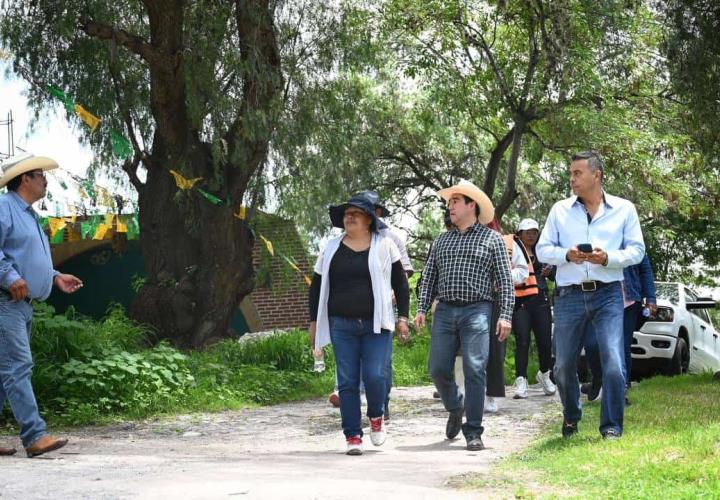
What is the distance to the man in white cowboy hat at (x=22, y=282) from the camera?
25.4 feet

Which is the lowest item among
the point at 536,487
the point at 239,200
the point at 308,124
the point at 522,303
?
the point at 536,487

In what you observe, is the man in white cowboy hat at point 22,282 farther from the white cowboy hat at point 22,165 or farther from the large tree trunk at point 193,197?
the large tree trunk at point 193,197

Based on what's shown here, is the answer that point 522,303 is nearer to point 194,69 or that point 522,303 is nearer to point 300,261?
point 194,69

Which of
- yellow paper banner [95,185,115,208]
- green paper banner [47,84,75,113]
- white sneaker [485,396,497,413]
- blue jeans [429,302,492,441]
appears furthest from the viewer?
yellow paper banner [95,185,115,208]

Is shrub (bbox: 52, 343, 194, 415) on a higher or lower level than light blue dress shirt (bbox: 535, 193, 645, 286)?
lower

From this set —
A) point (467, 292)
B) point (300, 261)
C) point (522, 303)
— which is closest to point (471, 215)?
point (467, 292)

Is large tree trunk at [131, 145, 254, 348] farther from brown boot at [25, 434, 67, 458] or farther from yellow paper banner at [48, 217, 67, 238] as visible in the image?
brown boot at [25, 434, 67, 458]

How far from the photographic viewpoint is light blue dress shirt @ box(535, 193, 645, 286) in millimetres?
7773

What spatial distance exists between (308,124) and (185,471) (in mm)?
9743

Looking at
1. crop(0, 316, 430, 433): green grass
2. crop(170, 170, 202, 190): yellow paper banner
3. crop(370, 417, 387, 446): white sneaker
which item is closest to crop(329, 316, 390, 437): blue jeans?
crop(370, 417, 387, 446): white sneaker

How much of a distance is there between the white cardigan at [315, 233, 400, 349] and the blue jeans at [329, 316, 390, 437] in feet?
0.28

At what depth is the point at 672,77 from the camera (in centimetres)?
1309

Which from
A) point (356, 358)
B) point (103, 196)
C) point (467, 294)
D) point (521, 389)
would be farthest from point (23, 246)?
point (103, 196)

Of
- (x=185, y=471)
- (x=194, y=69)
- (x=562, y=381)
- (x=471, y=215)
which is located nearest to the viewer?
(x=185, y=471)
